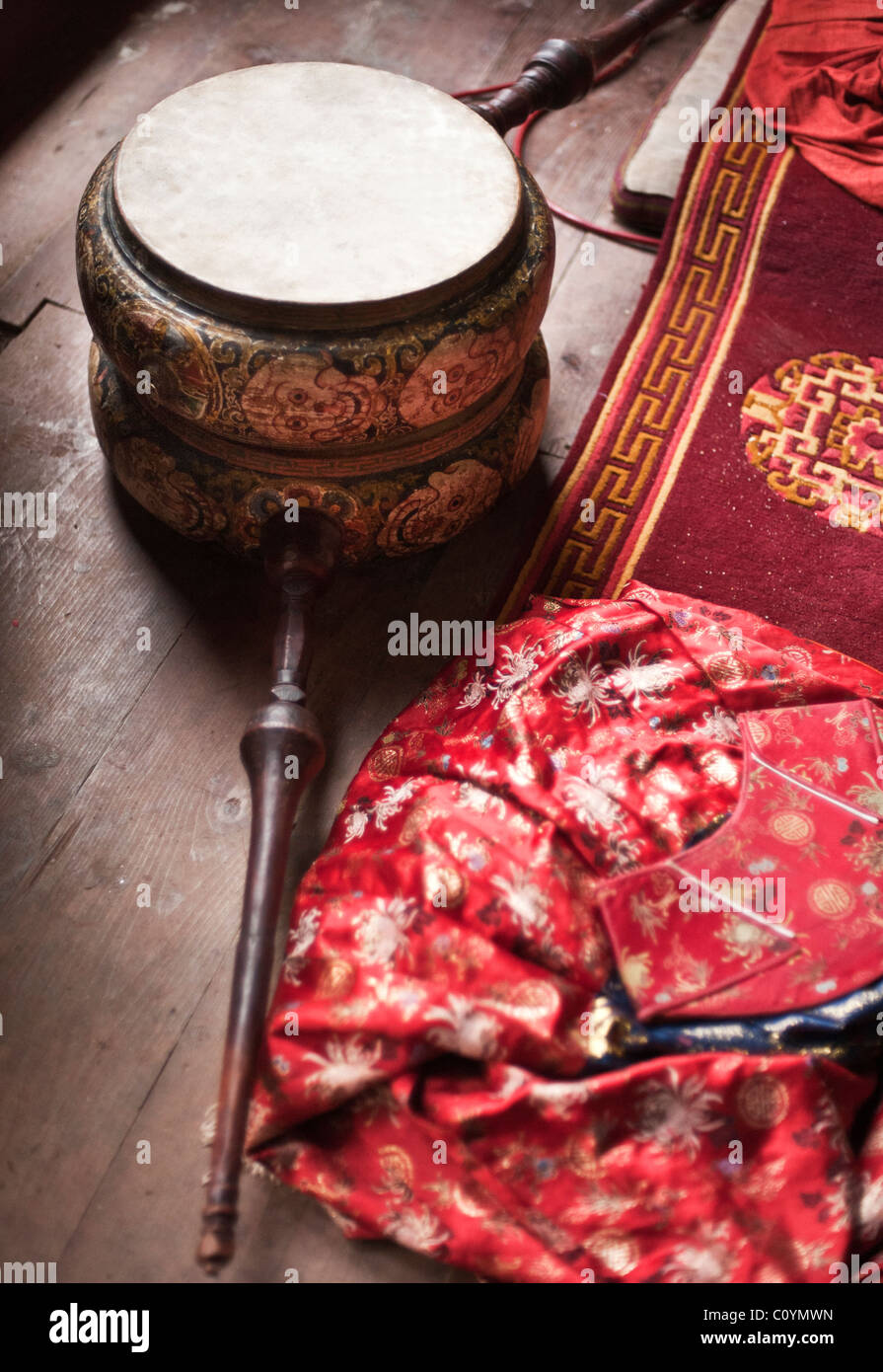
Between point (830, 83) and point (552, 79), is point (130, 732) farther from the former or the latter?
point (830, 83)

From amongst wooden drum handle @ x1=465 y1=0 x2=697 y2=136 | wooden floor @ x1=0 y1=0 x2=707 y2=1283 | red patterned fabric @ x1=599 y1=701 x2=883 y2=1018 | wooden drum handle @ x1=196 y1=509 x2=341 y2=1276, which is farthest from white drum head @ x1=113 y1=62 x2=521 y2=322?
red patterned fabric @ x1=599 y1=701 x2=883 y2=1018

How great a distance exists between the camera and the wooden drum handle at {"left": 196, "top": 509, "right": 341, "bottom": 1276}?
1013mm

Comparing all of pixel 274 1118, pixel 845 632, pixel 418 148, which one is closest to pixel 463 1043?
pixel 274 1118

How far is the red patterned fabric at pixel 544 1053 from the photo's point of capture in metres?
1.06

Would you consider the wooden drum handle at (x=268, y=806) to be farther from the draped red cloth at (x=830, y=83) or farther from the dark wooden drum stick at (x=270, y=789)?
the draped red cloth at (x=830, y=83)

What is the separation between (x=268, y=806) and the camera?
1.21m

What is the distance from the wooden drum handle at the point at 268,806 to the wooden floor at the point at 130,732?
146mm

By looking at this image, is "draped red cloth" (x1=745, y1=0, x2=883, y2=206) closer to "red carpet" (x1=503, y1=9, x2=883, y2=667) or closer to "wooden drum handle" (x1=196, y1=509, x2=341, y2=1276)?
"red carpet" (x1=503, y1=9, x2=883, y2=667)

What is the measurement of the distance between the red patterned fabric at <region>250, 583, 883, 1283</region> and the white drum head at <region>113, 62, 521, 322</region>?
55cm

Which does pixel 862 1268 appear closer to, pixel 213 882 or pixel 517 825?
pixel 517 825

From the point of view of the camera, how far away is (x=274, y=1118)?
1.12m

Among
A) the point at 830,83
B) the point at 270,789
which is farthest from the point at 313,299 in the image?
the point at 830,83

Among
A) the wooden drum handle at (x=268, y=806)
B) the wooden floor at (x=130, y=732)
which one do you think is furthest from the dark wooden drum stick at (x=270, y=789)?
the wooden floor at (x=130, y=732)

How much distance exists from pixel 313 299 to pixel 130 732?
0.63 meters
